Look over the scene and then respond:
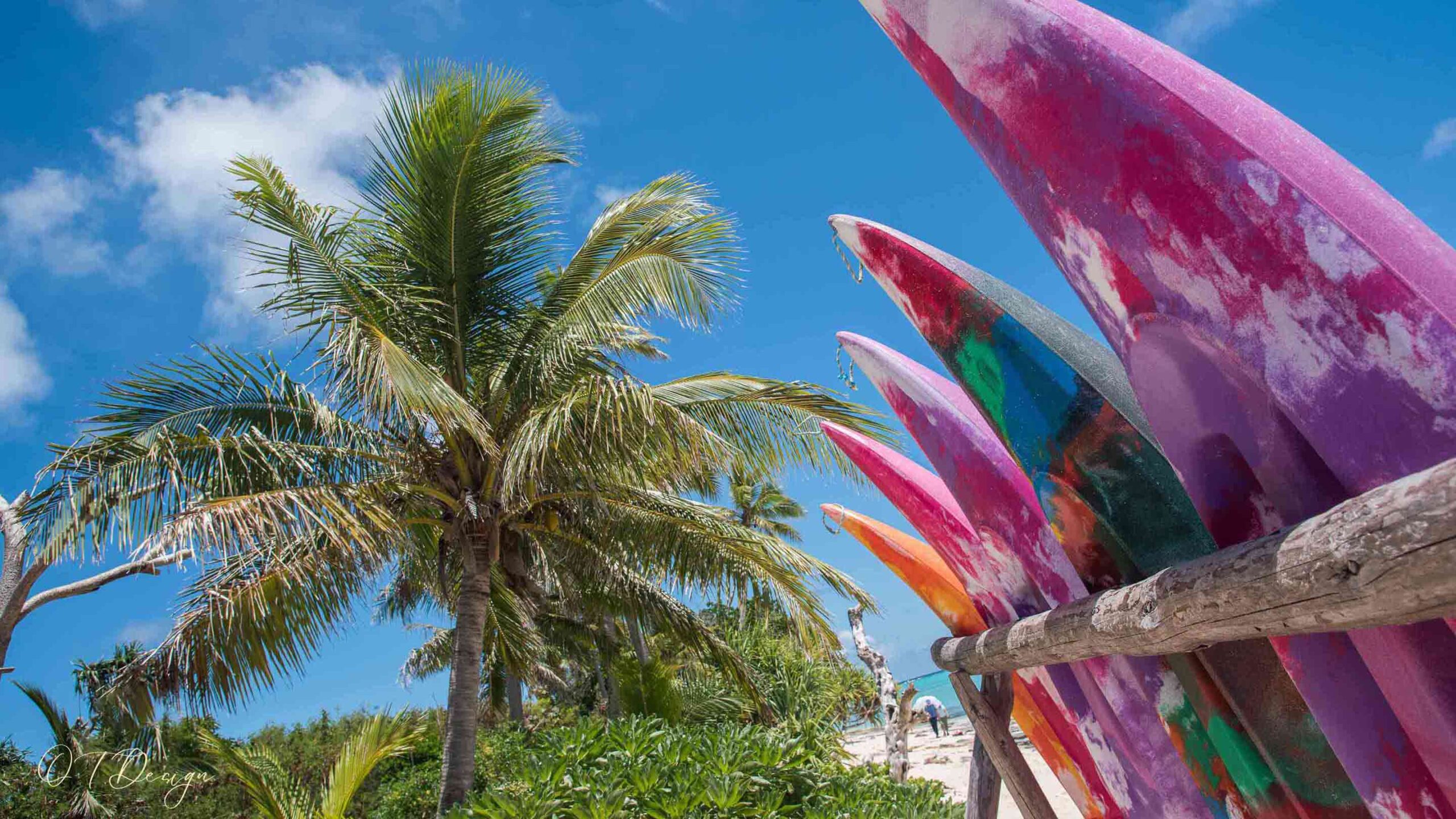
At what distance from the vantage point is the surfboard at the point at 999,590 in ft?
10.4

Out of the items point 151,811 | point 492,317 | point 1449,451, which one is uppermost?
point 492,317

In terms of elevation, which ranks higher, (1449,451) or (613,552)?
(613,552)

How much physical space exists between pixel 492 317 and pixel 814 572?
11.5 feet

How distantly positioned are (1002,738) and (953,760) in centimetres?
1417

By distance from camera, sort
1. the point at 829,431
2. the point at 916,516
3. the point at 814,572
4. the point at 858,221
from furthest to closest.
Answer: the point at 814,572 < the point at 829,431 < the point at 916,516 < the point at 858,221

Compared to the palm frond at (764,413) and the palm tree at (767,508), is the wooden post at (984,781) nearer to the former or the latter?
the palm frond at (764,413)

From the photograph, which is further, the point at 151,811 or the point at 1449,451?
the point at 151,811

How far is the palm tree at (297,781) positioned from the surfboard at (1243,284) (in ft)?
21.4

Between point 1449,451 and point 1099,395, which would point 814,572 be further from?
point 1449,451

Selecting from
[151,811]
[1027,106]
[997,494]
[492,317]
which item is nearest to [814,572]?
[492,317]

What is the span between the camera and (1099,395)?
7.78 feet

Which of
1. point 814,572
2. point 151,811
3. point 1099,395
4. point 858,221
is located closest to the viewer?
point 1099,395

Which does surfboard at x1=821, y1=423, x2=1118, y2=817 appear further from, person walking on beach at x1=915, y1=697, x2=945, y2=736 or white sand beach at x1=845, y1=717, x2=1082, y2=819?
person walking on beach at x1=915, y1=697, x2=945, y2=736

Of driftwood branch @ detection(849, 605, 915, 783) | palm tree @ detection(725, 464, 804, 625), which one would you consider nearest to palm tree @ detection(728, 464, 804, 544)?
palm tree @ detection(725, 464, 804, 625)
